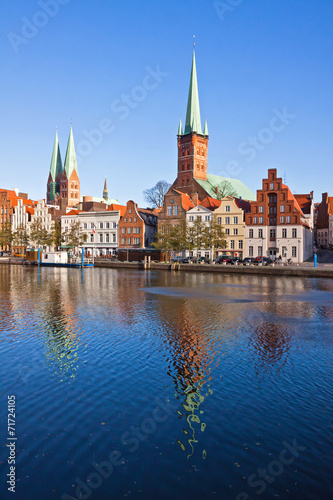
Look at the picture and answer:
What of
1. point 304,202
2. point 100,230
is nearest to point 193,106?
point 100,230

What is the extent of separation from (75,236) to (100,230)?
8.34 m

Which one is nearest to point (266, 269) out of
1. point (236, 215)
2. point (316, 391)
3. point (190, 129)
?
point (236, 215)

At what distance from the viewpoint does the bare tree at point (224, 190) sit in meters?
117

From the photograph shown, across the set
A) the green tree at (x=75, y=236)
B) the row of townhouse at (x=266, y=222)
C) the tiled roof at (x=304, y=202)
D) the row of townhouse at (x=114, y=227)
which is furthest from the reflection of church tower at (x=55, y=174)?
the tiled roof at (x=304, y=202)

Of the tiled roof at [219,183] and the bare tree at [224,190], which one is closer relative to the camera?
the bare tree at [224,190]

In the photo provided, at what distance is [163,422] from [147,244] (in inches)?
3675

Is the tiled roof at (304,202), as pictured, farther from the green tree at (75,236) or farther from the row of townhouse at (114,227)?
the green tree at (75,236)

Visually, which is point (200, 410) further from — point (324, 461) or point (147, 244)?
point (147, 244)

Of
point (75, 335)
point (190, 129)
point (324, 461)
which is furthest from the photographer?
point (190, 129)

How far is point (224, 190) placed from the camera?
120m

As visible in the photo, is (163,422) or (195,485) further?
(163,422)

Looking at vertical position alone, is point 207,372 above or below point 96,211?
below

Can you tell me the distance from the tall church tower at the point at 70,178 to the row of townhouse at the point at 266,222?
91.9 metres

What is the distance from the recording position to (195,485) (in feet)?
23.5
